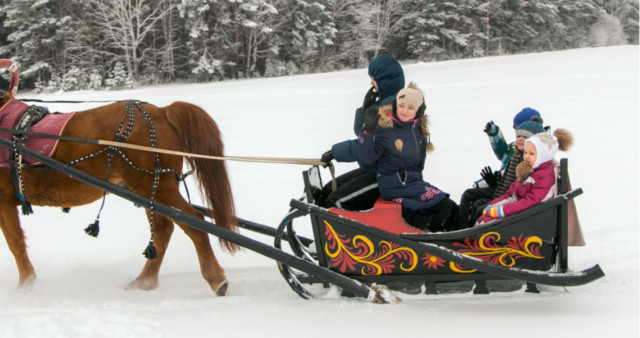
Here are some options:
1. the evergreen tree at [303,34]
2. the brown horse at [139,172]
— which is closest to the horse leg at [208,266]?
the brown horse at [139,172]

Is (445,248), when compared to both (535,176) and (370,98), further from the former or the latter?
(370,98)

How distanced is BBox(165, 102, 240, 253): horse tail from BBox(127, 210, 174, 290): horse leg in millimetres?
422

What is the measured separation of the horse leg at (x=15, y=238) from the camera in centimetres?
342

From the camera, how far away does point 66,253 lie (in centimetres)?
436

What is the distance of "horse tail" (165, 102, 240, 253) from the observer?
3.41 m

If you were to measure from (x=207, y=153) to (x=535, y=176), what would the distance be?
212 centimetres

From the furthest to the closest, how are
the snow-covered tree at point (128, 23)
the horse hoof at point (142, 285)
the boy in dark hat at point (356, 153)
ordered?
1. the snow-covered tree at point (128, 23)
2. the horse hoof at point (142, 285)
3. the boy in dark hat at point (356, 153)

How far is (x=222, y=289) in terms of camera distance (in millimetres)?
3420

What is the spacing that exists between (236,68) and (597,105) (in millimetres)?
19094

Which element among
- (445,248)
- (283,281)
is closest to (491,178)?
(445,248)

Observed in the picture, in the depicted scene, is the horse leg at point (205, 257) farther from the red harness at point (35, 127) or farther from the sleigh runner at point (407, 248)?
A: the red harness at point (35, 127)

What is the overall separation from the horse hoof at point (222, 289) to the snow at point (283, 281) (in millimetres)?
72

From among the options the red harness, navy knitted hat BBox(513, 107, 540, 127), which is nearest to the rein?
the red harness

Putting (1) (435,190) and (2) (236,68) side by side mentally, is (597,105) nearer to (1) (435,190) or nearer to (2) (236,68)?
(1) (435,190)
